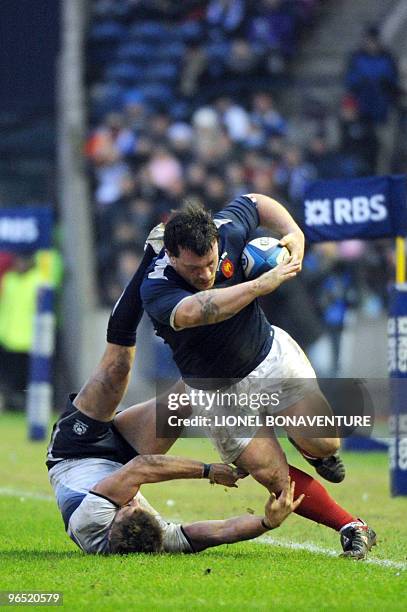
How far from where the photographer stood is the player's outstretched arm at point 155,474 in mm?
6414

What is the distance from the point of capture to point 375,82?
17188 mm

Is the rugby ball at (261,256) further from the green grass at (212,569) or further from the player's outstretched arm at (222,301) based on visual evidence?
the green grass at (212,569)

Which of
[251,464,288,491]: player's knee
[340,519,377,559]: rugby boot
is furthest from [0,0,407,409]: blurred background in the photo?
[251,464,288,491]: player's knee

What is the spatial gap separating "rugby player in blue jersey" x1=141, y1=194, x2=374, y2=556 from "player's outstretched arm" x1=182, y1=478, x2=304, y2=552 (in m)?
0.12

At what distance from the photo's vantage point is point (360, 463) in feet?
39.2

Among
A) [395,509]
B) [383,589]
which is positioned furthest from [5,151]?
[383,589]

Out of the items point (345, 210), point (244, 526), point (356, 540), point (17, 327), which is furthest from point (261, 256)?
point (17, 327)

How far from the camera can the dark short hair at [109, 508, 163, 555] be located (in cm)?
659

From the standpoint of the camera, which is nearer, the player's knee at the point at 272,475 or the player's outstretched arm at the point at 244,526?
the player's outstretched arm at the point at 244,526

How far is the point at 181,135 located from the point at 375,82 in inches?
104

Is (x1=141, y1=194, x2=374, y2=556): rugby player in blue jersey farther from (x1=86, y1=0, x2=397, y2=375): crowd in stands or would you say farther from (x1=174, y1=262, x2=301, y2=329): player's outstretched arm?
(x1=86, y1=0, x2=397, y2=375): crowd in stands

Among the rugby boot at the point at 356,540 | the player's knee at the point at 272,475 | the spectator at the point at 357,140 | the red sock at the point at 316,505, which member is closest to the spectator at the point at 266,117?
the spectator at the point at 357,140

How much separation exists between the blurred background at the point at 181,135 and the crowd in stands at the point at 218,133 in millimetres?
24

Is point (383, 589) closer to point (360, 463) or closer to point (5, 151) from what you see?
point (360, 463)
